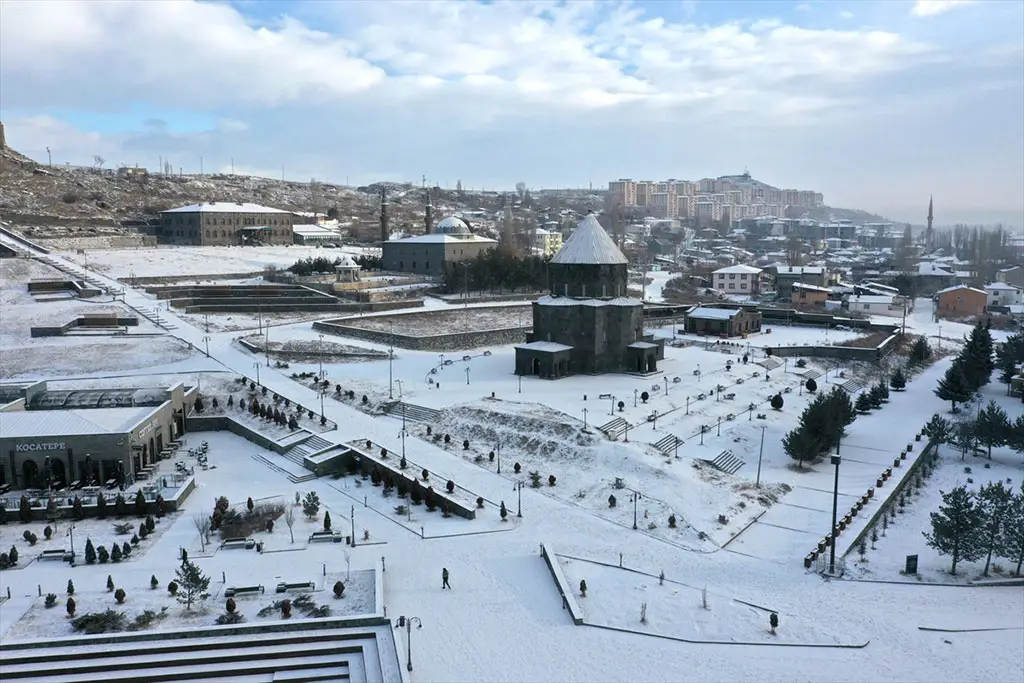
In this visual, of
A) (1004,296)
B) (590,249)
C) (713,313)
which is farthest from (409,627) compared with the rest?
(1004,296)

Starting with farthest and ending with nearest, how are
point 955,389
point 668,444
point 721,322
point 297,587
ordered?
1. point 721,322
2. point 955,389
3. point 668,444
4. point 297,587

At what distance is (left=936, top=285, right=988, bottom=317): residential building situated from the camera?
237 feet

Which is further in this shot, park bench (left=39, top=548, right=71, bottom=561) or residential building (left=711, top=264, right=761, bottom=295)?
residential building (left=711, top=264, right=761, bottom=295)

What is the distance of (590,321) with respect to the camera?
39.8 metres

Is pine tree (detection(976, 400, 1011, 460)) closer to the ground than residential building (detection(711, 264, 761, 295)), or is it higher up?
closer to the ground

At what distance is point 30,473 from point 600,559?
19.0 meters

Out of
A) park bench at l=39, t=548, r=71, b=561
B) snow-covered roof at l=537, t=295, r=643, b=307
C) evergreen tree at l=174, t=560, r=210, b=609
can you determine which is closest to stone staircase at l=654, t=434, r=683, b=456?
snow-covered roof at l=537, t=295, r=643, b=307

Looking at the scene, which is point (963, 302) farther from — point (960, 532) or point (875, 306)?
point (960, 532)

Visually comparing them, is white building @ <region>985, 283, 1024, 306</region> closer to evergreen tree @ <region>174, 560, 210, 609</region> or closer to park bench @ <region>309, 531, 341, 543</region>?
park bench @ <region>309, 531, 341, 543</region>

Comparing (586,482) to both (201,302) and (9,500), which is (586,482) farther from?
(201,302)

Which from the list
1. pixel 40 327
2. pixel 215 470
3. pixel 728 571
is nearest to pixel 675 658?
pixel 728 571

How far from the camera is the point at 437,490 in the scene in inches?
947

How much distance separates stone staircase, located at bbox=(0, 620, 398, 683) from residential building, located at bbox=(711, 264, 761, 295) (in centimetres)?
6876

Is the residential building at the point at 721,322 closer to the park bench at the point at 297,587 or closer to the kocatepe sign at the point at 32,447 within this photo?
the park bench at the point at 297,587
